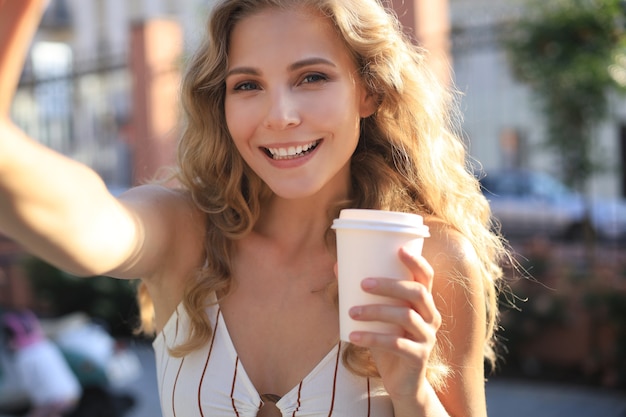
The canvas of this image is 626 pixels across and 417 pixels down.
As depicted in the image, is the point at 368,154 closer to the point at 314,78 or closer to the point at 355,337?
the point at 314,78

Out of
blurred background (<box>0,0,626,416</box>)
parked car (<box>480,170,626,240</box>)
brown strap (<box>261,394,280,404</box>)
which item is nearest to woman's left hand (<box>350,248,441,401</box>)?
brown strap (<box>261,394,280,404</box>)

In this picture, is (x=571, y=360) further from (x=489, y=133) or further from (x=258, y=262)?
(x=489, y=133)

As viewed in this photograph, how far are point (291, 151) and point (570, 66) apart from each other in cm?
620

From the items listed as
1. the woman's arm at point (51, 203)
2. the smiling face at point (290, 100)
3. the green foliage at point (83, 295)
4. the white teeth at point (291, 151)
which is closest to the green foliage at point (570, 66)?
the green foliage at point (83, 295)

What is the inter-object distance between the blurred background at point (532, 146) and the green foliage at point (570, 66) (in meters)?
0.01

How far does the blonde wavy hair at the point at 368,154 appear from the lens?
1976mm

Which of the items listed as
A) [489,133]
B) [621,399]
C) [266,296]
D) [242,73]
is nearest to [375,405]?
[266,296]

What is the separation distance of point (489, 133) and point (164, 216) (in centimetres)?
1925

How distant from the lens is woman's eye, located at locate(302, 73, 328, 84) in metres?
1.86

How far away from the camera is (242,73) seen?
1.88 m

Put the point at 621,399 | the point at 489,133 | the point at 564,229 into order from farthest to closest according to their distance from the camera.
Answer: the point at 489,133, the point at 564,229, the point at 621,399

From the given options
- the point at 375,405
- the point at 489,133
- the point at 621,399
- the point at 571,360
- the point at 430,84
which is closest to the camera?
the point at 375,405

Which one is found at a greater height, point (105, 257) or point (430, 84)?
point (430, 84)

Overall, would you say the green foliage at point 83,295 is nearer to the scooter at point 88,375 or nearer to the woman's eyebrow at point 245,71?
the scooter at point 88,375
